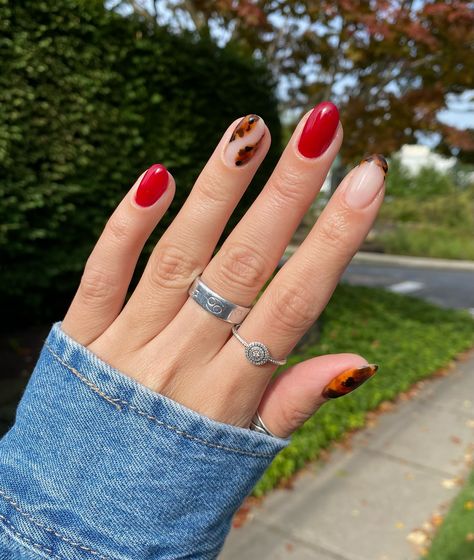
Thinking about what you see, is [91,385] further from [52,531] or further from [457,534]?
[457,534]

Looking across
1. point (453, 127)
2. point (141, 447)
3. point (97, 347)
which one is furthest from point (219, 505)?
point (453, 127)

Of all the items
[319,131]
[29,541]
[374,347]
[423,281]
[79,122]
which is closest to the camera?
[29,541]

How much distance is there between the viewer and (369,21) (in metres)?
4.84

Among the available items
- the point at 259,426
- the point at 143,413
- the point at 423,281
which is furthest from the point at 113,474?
the point at 423,281

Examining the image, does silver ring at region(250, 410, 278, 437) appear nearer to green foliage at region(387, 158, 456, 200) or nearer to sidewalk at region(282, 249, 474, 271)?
sidewalk at region(282, 249, 474, 271)

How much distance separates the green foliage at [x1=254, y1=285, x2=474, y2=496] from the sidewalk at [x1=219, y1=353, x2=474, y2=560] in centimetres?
15

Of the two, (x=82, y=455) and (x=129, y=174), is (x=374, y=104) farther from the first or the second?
(x=82, y=455)

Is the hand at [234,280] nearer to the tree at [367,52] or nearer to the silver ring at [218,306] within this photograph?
the silver ring at [218,306]

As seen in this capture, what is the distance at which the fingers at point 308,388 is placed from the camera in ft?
3.45

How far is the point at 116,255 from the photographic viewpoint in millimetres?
1103

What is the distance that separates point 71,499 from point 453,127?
21.8ft

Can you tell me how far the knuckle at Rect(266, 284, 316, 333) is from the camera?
1049 millimetres

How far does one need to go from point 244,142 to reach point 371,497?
3.08 m

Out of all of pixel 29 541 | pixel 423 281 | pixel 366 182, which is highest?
pixel 366 182
